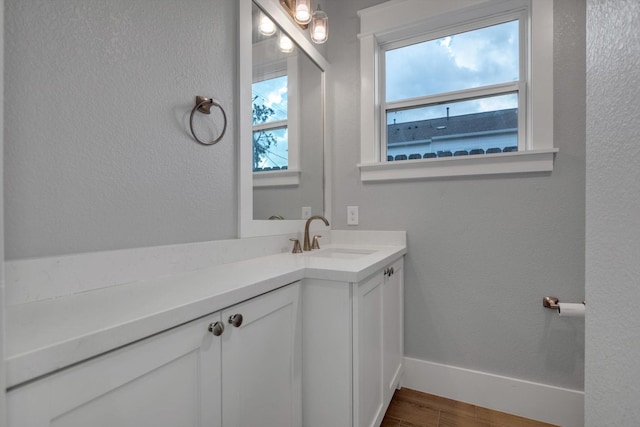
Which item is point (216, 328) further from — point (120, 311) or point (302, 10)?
point (302, 10)

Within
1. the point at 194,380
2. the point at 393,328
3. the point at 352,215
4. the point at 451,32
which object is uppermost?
the point at 451,32

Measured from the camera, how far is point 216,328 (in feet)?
2.50

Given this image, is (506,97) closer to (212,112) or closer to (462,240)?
(462,240)

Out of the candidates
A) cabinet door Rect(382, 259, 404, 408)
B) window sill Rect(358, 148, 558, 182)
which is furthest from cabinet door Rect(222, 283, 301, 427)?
window sill Rect(358, 148, 558, 182)

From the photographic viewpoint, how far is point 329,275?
3.60 ft

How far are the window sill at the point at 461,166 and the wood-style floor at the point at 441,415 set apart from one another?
129 cm

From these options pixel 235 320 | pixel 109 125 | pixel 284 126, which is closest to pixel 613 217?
pixel 235 320

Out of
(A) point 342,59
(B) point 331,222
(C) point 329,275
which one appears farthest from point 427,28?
(C) point 329,275

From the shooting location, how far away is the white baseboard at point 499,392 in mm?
1501

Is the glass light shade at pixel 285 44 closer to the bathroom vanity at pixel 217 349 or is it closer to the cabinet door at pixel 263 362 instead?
the bathroom vanity at pixel 217 349

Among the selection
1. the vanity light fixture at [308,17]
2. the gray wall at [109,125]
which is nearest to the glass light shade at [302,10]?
the vanity light fixture at [308,17]

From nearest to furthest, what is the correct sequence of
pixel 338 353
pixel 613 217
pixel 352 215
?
pixel 613 217 < pixel 338 353 < pixel 352 215

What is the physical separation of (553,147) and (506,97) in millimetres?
404

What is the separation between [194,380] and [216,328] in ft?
0.40
